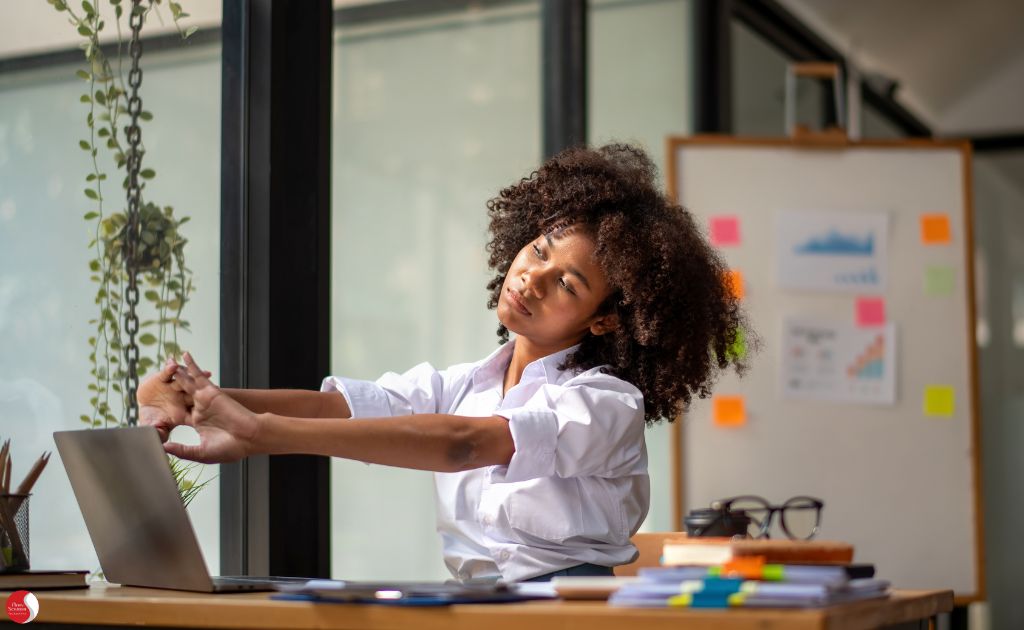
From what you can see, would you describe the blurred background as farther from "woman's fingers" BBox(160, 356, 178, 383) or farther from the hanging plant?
"woman's fingers" BBox(160, 356, 178, 383)

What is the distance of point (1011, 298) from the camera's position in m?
5.52

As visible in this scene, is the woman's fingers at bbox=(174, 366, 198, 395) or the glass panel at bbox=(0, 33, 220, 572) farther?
the glass panel at bbox=(0, 33, 220, 572)

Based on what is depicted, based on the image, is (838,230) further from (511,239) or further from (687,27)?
(511,239)

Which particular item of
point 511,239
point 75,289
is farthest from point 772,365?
point 75,289

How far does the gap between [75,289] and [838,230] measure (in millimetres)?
2218

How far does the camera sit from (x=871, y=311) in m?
3.25

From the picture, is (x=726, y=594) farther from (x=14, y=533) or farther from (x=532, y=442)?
(x=14, y=533)

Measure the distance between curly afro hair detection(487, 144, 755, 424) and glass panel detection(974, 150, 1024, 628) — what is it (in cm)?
419

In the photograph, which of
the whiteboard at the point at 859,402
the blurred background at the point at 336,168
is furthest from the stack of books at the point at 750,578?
the whiteboard at the point at 859,402

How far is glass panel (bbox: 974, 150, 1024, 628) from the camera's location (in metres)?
5.45

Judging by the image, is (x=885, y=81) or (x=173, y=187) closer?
(x=173, y=187)

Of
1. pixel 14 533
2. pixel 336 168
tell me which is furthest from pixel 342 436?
pixel 336 168

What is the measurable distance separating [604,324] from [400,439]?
1.53 ft

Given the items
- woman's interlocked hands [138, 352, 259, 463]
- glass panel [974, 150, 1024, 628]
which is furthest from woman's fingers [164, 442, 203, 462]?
glass panel [974, 150, 1024, 628]
